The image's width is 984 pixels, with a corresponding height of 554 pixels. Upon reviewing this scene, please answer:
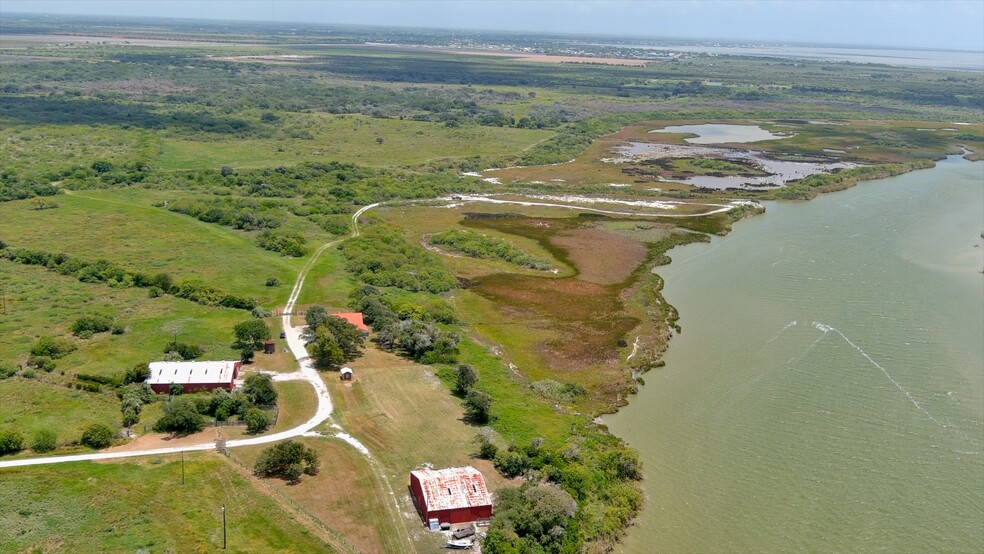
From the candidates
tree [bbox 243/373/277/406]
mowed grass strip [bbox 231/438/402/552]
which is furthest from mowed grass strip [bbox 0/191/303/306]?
mowed grass strip [bbox 231/438/402/552]

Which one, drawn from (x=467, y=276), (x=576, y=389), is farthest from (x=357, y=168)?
(x=576, y=389)

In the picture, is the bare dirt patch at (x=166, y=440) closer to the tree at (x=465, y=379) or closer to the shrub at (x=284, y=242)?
the tree at (x=465, y=379)

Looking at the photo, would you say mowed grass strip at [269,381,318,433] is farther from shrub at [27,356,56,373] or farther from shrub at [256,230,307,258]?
shrub at [256,230,307,258]

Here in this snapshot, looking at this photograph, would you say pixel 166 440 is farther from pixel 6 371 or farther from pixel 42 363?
pixel 42 363

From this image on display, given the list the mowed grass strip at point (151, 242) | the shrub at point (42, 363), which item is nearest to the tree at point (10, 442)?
the shrub at point (42, 363)

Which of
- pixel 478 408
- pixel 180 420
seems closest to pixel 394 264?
pixel 478 408

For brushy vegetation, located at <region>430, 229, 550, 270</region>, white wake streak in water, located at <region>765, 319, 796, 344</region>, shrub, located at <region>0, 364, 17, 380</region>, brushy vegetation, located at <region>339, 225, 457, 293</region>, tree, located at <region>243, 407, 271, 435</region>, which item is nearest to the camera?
tree, located at <region>243, 407, 271, 435</region>
